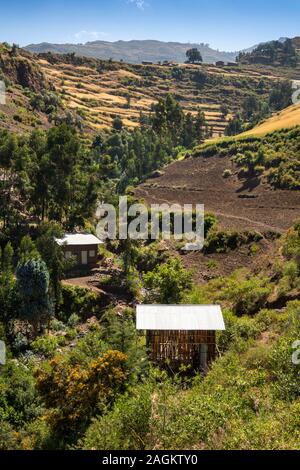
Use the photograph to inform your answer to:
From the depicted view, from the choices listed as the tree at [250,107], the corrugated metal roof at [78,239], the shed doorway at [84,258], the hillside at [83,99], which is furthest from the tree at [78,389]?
the tree at [250,107]

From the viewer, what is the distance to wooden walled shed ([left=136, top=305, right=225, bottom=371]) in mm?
32594

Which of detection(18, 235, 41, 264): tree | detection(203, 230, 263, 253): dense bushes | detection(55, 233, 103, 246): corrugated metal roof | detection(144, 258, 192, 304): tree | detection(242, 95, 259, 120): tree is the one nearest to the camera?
detection(144, 258, 192, 304): tree

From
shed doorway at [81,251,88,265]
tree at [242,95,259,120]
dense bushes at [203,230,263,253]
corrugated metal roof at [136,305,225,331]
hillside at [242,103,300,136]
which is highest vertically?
tree at [242,95,259,120]

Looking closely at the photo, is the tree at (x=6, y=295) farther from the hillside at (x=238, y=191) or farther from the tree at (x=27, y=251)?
the hillside at (x=238, y=191)

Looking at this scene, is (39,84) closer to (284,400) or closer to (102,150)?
(102,150)

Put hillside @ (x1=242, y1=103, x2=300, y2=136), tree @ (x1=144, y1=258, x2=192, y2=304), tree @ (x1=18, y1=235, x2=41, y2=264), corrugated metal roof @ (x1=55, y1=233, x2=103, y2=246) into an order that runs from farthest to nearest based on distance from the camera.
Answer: hillside @ (x1=242, y1=103, x2=300, y2=136) < corrugated metal roof @ (x1=55, y1=233, x2=103, y2=246) < tree @ (x1=18, y1=235, x2=41, y2=264) < tree @ (x1=144, y1=258, x2=192, y2=304)

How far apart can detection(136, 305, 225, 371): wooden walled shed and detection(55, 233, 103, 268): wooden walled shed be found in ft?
73.2

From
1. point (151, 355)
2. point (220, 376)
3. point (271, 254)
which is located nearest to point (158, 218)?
point (271, 254)

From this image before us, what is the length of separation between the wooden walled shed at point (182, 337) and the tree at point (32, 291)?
36.3 feet

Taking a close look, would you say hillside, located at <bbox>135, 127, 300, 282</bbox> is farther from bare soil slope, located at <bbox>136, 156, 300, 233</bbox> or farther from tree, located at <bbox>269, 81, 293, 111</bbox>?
tree, located at <bbox>269, 81, 293, 111</bbox>

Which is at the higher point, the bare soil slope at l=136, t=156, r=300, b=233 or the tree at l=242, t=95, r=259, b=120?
the tree at l=242, t=95, r=259, b=120

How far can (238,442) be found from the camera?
20.5m

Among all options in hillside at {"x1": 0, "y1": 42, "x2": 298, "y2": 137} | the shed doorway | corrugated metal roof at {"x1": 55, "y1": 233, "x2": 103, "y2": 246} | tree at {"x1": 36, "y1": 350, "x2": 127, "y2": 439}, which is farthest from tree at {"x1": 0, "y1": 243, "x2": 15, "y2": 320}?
hillside at {"x1": 0, "y1": 42, "x2": 298, "y2": 137}

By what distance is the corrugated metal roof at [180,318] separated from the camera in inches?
1281
